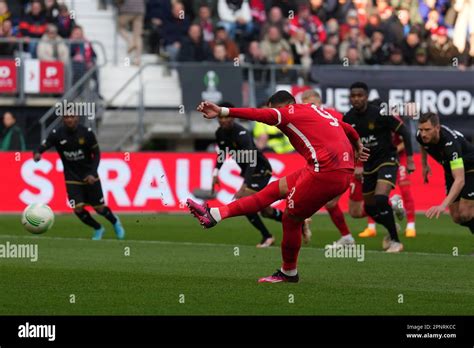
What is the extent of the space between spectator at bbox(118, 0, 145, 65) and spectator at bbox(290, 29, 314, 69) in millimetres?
3908

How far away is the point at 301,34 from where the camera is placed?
32.7m

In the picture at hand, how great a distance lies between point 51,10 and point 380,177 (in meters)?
14.2

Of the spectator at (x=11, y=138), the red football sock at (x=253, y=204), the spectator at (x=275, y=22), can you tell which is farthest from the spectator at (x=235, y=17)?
the red football sock at (x=253, y=204)

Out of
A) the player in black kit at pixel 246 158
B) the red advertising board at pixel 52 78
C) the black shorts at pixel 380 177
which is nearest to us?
the black shorts at pixel 380 177

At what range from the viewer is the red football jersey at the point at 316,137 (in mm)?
13672

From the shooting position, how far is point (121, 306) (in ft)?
38.9

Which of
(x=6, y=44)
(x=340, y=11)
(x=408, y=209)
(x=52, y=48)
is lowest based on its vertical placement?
(x=408, y=209)

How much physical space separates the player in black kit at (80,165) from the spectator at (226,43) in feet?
34.6

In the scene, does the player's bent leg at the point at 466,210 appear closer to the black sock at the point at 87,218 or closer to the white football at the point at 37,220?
the white football at the point at 37,220

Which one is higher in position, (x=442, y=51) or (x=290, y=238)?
(x=442, y=51)

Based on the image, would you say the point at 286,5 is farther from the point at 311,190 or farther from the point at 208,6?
the point at 311,190

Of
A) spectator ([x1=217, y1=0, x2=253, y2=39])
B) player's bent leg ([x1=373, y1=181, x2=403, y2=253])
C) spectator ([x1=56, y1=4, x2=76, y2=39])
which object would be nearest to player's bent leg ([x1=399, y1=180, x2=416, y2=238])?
player's bent leg ([x1=373, y1=181, x2=403, y2=253])

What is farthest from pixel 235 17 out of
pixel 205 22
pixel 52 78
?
pixel 52 78
